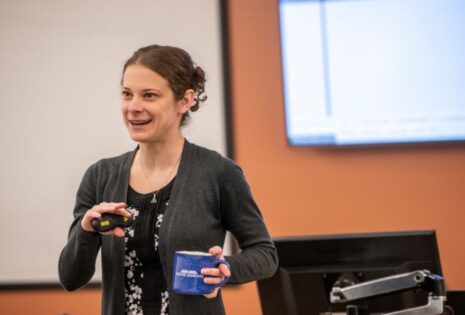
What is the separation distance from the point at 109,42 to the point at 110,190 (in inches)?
64.1

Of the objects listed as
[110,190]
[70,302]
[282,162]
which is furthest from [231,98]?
[110,190]

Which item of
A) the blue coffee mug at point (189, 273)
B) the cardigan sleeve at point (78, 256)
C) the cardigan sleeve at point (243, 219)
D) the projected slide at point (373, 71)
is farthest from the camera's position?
the projected slide at point (373, 71)

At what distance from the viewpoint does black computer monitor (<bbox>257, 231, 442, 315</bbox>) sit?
173 cm

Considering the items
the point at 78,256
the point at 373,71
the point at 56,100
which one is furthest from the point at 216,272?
the point at 56,100

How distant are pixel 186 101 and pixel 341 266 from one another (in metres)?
0.59

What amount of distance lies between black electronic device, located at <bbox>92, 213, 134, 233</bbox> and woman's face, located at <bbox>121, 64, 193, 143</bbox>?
10.2 inches

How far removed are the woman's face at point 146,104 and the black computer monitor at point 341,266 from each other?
452 millimetres

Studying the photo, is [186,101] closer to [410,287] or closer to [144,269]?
[144,269]

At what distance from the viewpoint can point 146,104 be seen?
168 centimetres

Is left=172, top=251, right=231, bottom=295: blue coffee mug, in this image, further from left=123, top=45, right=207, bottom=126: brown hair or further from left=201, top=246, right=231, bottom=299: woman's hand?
left=123, top=45, right=207, bottom=126: brown hair

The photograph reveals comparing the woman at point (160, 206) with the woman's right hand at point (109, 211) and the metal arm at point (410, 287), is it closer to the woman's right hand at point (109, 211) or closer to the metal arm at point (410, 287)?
the woman's right hand at point (109, 211)

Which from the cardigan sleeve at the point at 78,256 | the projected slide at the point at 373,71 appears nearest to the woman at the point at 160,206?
the cardigan sleeve at the point at 78,256

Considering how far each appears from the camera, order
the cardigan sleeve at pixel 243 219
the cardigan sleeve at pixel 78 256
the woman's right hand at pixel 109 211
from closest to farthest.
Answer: the woman's right hand at pixel 109 211
the cardigan sleeve at pixel 78 256
the cardigan sleeve at pixel 243 219

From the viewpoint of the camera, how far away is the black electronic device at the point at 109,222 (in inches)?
58.8
